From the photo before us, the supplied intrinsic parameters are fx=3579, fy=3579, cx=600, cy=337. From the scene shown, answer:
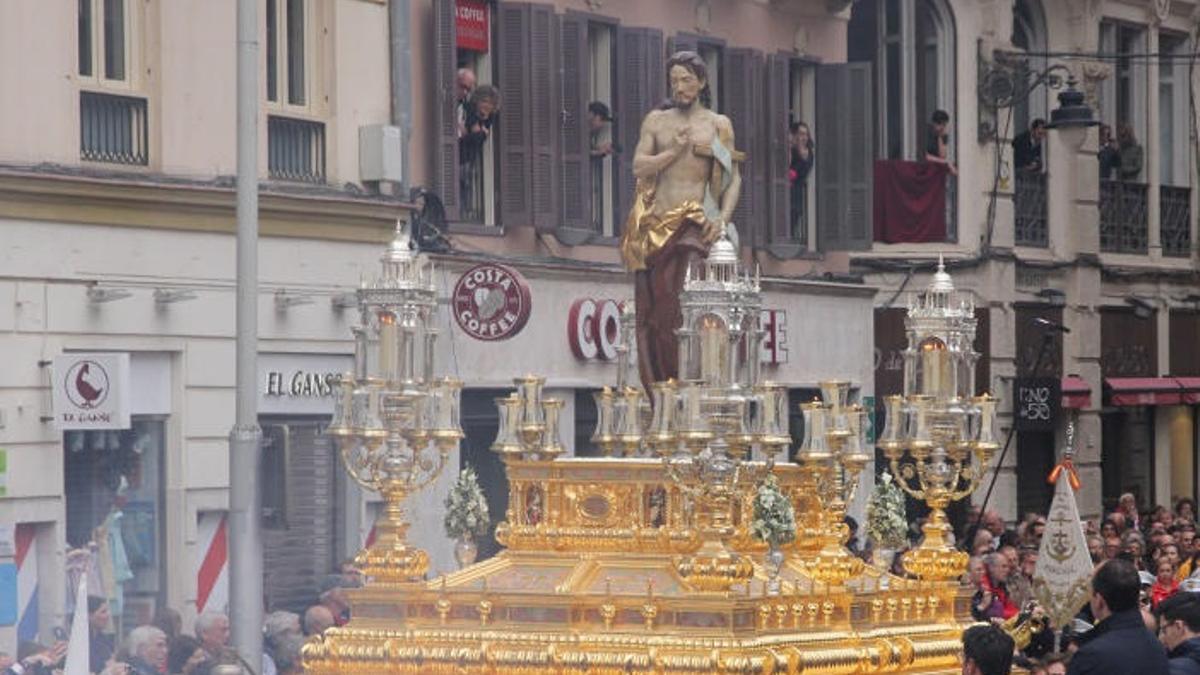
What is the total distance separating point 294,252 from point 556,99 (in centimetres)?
392

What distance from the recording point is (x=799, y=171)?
33.2m

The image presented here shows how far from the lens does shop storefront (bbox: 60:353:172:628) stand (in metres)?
23.0

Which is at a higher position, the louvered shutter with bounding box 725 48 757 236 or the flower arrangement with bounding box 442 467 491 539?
the louvered shutter with bounding box 725 48 757 236

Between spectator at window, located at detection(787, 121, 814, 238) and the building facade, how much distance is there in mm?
2386

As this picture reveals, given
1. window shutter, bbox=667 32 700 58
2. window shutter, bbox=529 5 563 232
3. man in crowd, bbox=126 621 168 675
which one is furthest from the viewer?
window shutter, bbox=667 32 700 58

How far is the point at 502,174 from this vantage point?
28375 millimetres

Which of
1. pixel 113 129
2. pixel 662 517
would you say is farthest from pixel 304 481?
pixel 662 517

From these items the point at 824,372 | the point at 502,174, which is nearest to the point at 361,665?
the point at 502,174

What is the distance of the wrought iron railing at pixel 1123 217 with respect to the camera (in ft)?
133

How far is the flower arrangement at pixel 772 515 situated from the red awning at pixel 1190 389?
2808 cm

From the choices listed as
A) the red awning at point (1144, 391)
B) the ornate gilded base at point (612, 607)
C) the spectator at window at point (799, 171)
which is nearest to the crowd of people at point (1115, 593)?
the ornate gilded base at point (612, 607)

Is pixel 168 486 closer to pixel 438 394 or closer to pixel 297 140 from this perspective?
pixel 297 140

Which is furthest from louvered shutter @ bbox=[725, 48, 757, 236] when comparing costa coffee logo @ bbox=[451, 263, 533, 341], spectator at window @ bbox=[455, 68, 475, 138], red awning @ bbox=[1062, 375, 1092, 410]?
red awning @ bbox=[1062, 375, 1092, 410]

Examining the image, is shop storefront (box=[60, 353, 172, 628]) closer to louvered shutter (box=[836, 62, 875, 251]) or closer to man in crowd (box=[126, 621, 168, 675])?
man in crowd (box=[126, 621, 168, 675])
